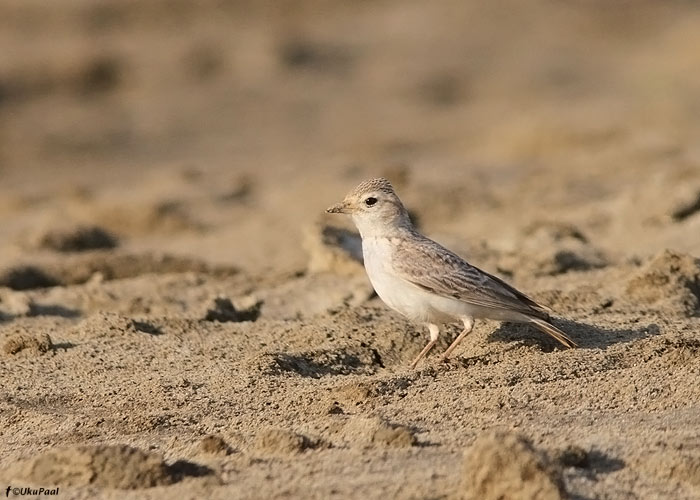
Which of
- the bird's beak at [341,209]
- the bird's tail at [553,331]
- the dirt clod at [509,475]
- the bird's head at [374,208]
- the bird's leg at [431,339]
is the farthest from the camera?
the bird's beak at [341,209]

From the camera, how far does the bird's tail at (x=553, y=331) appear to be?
17.9ft

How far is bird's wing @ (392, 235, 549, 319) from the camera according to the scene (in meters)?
5.53

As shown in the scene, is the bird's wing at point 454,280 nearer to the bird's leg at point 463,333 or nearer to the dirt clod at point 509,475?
the bird's leg at point 463,333

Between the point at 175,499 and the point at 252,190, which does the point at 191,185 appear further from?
the point at 175,499

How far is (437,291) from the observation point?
559cm

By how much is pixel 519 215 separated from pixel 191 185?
12.4ft

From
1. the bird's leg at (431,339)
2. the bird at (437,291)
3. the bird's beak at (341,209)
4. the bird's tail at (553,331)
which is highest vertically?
the bird's beak at (341,209)

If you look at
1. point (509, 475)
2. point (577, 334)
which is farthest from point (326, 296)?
point (509, 475)

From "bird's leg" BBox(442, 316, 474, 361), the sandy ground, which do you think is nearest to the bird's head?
the sandy ground

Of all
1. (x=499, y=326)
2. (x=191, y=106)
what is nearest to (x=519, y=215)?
(x=499, y=326)

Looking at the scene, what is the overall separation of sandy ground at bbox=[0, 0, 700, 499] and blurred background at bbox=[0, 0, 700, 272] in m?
0.07

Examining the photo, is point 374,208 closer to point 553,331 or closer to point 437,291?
point 437,291

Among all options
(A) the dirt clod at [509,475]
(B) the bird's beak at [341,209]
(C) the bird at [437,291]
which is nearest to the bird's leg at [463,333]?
(C) the bird at [437,291]

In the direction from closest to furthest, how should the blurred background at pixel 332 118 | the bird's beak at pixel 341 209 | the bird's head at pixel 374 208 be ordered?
the bird's head at pixel 374 208, the bird's beak at pixel 341 209, the blurred background at pixel 332 118
